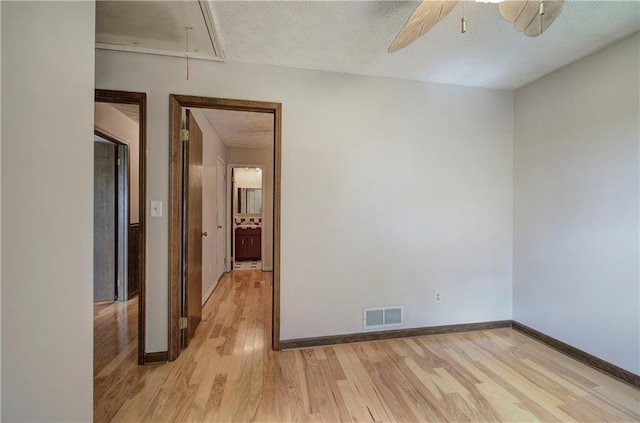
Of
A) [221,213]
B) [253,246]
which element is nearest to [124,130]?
[221,213]

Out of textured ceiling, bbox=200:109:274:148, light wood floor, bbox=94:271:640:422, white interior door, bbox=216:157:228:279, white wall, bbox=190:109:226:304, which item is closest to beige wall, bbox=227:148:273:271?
textured ceiling, bbox=200:109:274:148

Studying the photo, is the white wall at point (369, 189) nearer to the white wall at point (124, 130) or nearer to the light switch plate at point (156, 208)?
the light switch plate at point (156, 208)

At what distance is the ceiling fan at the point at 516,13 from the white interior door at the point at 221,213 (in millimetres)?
3621

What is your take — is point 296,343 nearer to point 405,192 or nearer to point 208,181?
point 405,192

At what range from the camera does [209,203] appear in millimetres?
3623

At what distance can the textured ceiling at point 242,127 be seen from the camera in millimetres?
3288

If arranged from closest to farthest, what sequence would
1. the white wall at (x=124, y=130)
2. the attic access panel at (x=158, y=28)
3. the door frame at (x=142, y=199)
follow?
the attic access panel at (x=158, y=28)
the door frame at (x=142, y=199)
the white wall at (x=124, y=130)

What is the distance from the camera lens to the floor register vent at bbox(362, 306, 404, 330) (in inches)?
96.0

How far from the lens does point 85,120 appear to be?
1025 mm

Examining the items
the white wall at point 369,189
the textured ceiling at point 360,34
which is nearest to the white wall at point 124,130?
the white wall at point 369,189

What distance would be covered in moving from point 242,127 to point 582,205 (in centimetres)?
376

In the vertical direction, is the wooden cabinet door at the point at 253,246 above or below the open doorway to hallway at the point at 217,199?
below

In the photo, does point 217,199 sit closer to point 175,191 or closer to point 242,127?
point 242,127

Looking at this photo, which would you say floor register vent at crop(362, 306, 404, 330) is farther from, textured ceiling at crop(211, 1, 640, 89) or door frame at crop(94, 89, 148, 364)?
textured ceiling at crop(211, 1, 640, 89)
